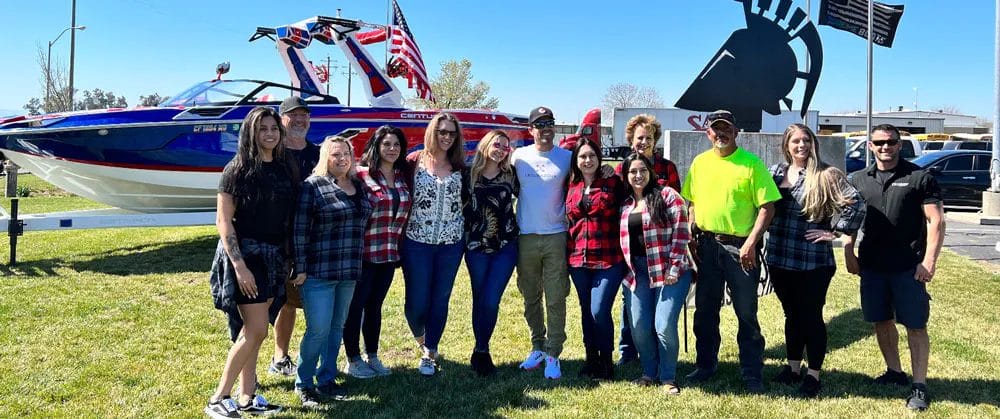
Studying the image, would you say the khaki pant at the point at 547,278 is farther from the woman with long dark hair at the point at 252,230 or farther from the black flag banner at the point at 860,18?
the black flag banner at the point at 860,18

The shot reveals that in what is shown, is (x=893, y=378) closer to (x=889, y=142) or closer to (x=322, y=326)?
(x=889, y=142)

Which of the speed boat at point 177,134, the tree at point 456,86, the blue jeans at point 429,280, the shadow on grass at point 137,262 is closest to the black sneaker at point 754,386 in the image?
the blue jeans at point 429,280

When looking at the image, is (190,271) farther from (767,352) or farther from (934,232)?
(934,232)

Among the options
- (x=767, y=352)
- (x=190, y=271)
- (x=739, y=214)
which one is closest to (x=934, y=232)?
(x=739, y=214)

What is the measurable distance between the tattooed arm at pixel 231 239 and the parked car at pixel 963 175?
15.4 metres

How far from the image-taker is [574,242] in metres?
4.02

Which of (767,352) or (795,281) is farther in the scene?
(767,352)

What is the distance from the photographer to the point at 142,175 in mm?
8016

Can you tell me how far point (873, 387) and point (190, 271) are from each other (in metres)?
7.21

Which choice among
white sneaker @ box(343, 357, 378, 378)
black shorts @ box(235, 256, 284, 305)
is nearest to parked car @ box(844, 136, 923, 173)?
white sneaker @ box(343, 357, 378, 378)

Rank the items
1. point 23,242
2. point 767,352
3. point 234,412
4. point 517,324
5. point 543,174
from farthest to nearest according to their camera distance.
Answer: point 23,242 < point 517,324 < point 767,352 < point 543,174 < point 234,412

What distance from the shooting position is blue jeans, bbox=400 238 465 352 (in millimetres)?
4035

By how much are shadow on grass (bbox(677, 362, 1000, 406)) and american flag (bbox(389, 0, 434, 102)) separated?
7098 mm

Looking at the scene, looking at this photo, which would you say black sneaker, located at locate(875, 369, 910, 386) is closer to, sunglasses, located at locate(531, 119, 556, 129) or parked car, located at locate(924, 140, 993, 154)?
sunglasses, located at locate(531, 119, 556, 129)
